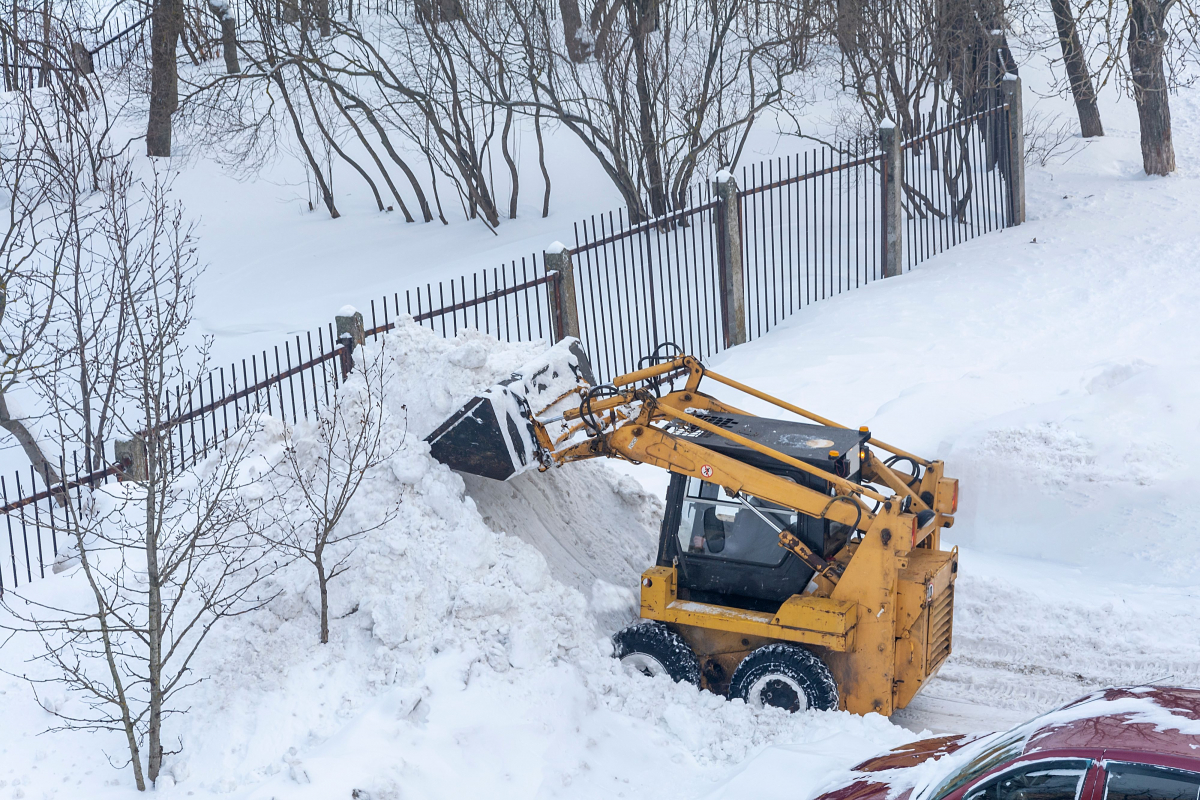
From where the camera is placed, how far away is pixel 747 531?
24.3 ft

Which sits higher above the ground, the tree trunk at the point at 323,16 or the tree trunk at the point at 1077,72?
the tree trunk at the point at 323,16

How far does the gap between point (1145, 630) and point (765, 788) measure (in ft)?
12.3

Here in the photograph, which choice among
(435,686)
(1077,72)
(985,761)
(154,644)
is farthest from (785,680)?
(1077,72)

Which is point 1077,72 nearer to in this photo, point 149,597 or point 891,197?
point 891,197

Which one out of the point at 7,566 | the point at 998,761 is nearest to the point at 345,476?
the point at 998,761

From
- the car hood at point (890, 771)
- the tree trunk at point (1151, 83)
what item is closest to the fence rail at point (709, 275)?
the tree trunk at point (1151, 83)

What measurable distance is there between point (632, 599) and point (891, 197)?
896 centimetres

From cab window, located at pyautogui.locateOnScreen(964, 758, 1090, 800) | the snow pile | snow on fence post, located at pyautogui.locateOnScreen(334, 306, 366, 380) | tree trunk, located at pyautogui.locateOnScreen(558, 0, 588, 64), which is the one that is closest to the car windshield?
cab window, located at pyautogui.locateOnScreen(964, 758, 1090, 800)

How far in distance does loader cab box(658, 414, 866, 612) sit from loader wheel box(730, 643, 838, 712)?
18.4 inches

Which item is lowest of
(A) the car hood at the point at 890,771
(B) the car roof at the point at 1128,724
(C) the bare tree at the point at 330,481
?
(A) the car hood at the point at 890,771

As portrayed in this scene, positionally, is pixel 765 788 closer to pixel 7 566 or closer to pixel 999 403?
pixel 999 403

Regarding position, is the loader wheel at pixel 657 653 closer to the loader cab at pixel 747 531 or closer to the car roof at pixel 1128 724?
the loader cab at pixel 747 531

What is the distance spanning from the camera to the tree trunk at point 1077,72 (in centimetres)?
1719

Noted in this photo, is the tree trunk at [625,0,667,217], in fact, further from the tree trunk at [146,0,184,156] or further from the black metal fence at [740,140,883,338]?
the tree trunk at [146,0,184,156]
